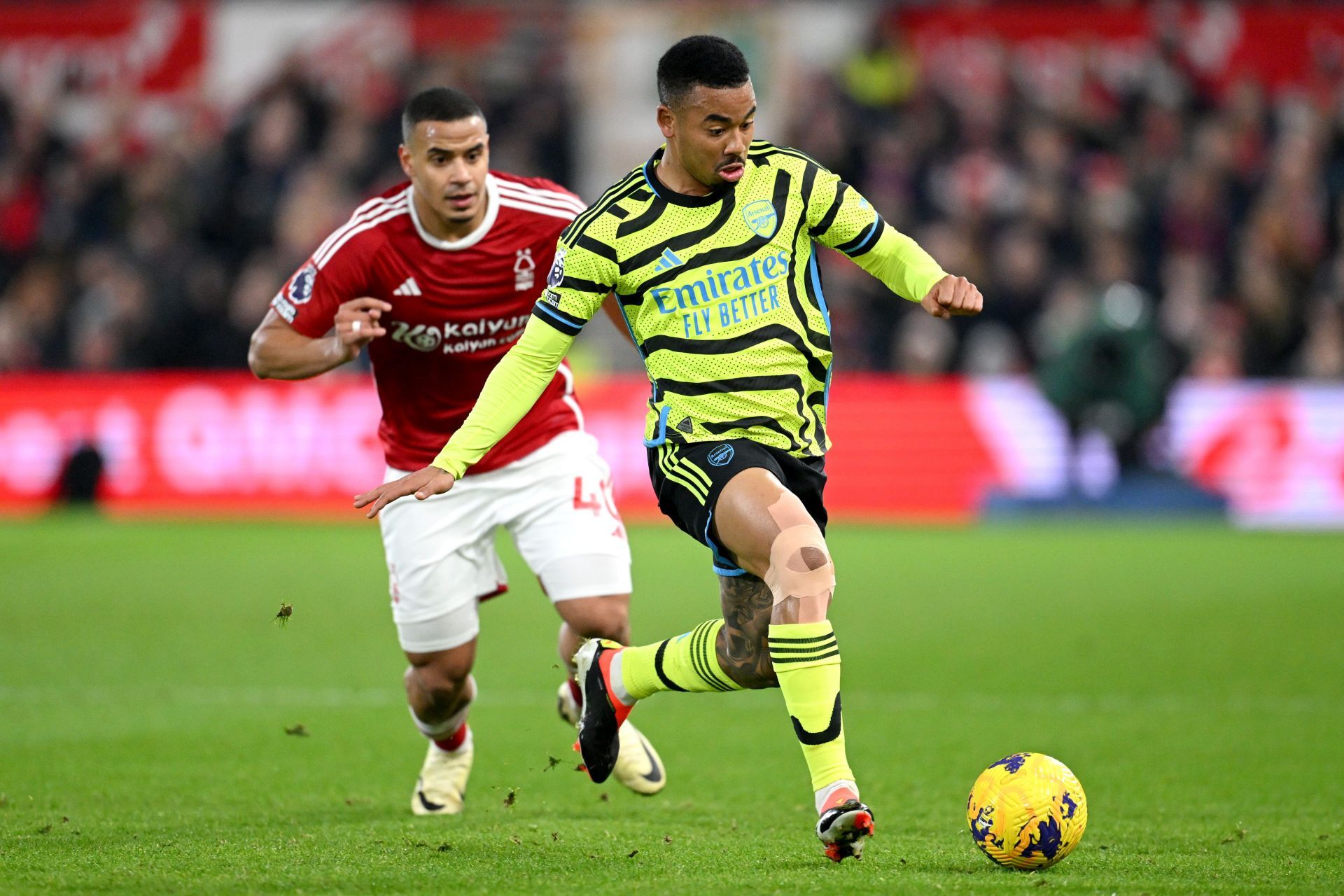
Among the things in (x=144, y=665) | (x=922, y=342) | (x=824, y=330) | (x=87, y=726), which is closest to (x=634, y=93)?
(x=922, y=342)

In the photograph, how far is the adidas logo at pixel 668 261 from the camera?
5.08 meters

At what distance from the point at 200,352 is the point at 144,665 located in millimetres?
9101

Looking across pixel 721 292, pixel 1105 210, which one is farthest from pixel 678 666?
pixel 1105 210

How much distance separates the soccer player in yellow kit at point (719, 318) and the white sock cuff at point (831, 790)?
0.35m

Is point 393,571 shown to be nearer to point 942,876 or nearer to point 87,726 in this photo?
point 87,726

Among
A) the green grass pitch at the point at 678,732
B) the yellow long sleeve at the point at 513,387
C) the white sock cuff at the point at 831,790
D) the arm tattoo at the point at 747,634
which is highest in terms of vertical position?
the yellow long sleeve at the point at 513,387

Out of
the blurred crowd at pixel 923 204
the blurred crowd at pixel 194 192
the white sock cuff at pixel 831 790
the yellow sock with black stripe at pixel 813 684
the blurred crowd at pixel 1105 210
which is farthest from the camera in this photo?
the blurred crowd at pixel 194 192

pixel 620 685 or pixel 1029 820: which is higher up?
pixel 620 685

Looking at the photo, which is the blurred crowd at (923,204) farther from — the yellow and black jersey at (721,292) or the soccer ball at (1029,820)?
the soccer ball at (1029,820)

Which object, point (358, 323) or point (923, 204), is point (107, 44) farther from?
point (358, 323)

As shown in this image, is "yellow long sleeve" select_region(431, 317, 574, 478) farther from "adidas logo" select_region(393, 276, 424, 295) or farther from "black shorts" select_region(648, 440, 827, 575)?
"adidas logo" select_region(393, 276, 424, 295)

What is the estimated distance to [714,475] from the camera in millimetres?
5016

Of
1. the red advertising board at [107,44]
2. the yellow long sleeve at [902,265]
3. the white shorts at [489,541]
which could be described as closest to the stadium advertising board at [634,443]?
the red advertising board at [107,44]

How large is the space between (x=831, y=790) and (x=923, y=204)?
14.3 meters
